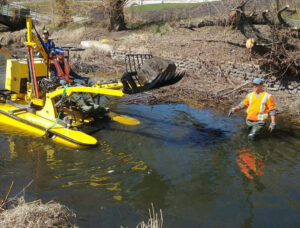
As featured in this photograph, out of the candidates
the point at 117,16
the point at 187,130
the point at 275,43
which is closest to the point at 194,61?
the point at 275,43

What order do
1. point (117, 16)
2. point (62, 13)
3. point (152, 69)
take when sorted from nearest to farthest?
point (152, 69)
point (117, 16)
point (62, 13)

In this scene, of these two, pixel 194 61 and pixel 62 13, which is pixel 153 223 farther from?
pixel 62 13

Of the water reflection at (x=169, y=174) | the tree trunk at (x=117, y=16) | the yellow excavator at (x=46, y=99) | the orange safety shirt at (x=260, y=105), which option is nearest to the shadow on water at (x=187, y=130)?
the water reflection at (x=169, y=174)

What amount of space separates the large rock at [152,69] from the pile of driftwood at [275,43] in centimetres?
421

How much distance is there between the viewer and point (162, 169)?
5.89m

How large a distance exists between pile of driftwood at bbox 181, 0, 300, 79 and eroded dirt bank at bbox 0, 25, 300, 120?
19.7 inches

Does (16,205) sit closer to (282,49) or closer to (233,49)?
(282,49)

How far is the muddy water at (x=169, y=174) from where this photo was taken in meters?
4.60

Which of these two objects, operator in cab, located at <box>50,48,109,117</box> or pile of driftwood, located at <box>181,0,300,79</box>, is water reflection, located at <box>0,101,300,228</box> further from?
pile of driftwood, located at <box>181,0,300,79</box>

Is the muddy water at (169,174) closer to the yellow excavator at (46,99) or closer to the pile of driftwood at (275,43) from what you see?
the yellow excavator at (46,99)

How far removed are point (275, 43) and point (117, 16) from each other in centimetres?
1358

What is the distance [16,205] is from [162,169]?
9.22ft

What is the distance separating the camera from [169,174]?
5.71m

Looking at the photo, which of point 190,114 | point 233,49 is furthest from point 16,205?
point 233,49
